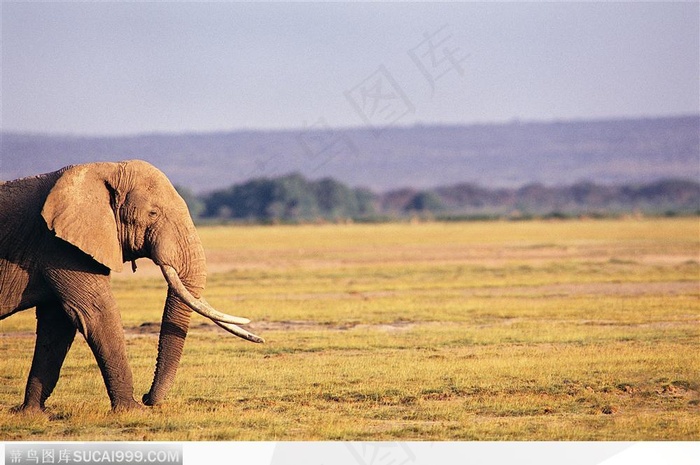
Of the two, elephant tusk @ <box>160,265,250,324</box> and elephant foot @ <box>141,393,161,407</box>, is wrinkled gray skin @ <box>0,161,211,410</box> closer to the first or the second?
elephant tusk @ <box>160,265,250,324</box>

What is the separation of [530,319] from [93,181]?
1084 centimetres

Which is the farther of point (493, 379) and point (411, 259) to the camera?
point (411, 259)

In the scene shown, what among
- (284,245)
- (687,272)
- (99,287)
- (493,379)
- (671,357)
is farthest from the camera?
(284,245)

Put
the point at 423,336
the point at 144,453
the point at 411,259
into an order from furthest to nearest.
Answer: the point at 411,259, the point at 423,336, the point at 144,453

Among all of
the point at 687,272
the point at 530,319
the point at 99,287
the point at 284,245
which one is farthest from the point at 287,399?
the point at 284,245

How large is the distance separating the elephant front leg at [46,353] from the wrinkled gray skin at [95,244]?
0.24m

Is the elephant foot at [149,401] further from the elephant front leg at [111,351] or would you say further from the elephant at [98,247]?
the elephant front leg at [111,351]

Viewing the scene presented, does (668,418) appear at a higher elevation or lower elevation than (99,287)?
lower

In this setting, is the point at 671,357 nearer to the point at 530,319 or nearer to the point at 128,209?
the point at 530,319

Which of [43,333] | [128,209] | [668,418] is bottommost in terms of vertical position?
[668,418]

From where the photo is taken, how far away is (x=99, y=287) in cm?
1198

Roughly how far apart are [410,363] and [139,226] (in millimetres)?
4955

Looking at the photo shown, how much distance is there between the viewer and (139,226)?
12.1 m

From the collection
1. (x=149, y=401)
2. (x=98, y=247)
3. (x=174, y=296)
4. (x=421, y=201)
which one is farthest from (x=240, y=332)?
(x=421, y=201)
